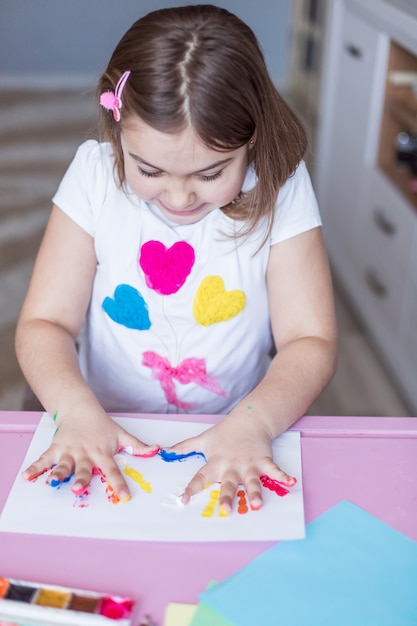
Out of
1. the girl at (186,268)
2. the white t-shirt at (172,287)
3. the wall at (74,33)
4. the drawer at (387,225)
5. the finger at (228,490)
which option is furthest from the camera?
the wall at (74,33)

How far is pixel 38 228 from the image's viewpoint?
2.83 m

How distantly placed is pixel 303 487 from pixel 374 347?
1.55m

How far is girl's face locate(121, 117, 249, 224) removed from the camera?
84 cm

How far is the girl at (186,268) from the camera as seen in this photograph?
0.82m

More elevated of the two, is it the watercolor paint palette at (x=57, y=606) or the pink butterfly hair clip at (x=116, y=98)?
the pink butterfly hair clip at (x=116, y=98)

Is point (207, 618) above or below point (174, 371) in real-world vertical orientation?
below

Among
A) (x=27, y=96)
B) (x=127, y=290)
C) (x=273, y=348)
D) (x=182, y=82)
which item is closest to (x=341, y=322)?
(x=273, y=348)

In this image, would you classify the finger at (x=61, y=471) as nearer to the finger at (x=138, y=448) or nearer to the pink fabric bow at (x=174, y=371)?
the finger at (x=138, y=448)

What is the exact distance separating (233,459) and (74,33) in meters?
4.03

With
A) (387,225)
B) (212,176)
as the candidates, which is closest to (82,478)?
(212,176)

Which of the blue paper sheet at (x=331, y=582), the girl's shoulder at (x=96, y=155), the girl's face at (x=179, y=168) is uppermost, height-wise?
the girl's shoulder at (x=96, y=155)

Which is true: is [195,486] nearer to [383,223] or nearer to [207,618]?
[207,618]

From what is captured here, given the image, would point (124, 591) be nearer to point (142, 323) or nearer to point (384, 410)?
point (142, 323)

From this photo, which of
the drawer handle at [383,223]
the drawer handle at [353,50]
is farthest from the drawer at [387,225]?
the drawer handle at [353,50]
